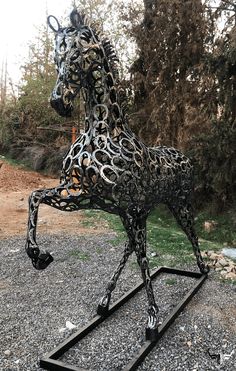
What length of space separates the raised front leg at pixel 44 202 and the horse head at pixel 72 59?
0.57 meters

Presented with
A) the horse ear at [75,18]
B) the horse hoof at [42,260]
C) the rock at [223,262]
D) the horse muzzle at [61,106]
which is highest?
the horse ear at [75,18]

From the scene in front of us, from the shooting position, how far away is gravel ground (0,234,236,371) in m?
2.88

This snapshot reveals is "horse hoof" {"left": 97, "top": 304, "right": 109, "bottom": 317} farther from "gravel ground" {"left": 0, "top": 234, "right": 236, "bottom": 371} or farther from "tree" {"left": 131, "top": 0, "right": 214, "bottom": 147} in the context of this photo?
"tree" {"left": 131, "top": 0, "right": 214, "bottom": 147}

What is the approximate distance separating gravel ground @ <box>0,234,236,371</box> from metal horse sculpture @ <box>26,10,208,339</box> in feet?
0.99

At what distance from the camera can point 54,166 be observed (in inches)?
600

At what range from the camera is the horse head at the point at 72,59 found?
2486mm

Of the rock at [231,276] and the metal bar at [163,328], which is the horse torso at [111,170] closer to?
the metal bar at [163,328]

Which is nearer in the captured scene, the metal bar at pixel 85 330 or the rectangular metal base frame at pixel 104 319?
the rectangular metal base frame at pixel 104 319

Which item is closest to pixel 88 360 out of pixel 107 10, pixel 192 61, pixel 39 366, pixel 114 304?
pixel 39 366

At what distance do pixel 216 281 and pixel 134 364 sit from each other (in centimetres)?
210

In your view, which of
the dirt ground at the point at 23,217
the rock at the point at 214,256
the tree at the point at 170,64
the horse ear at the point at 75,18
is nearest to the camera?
the horse ear at the point at 75,18

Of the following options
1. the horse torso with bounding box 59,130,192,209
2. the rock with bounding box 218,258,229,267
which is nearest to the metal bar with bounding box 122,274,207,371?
the rock with bounding box 218,258,229,267

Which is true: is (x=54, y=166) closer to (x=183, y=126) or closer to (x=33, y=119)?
(x=33, y=119)

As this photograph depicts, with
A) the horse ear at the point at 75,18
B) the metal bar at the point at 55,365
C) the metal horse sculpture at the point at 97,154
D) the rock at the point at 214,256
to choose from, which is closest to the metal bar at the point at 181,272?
the rock at the point at 214,256
